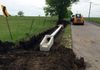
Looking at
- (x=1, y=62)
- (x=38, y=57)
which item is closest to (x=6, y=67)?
(x=1, y=62)

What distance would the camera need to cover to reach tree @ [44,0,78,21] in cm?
7031

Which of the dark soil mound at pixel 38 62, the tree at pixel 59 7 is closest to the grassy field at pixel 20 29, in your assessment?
the dark soil mound at pixel 38 62

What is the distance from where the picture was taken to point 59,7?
7062 centimetres

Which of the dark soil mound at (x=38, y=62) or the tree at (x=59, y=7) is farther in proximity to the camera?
the tree at (x=59, y=7)

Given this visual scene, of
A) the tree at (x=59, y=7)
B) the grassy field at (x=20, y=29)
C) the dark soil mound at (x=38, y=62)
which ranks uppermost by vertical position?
the dark soil mound at (x=38, y=62)

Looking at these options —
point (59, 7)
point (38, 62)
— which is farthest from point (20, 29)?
point (59, 7)

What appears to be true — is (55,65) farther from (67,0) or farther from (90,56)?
(67,0)

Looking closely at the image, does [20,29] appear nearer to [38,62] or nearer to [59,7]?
[38,62]

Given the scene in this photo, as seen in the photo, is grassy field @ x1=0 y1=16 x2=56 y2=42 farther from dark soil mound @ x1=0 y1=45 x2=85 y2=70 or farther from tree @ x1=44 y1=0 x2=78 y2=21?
tree @ x1=44 y1=0 x2=78 y2=21

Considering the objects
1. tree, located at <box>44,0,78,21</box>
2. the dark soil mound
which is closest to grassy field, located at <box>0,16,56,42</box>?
the dark soil mound

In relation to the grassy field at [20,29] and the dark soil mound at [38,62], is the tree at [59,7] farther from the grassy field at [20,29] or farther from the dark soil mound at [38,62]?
the dark soil mound at [38,62]

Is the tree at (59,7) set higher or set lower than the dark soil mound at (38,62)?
lower

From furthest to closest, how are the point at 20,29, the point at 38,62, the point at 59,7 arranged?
1. the point at 59,7
2. the point at 20,29
3. the point at 38,62

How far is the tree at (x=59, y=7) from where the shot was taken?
7031 cm
